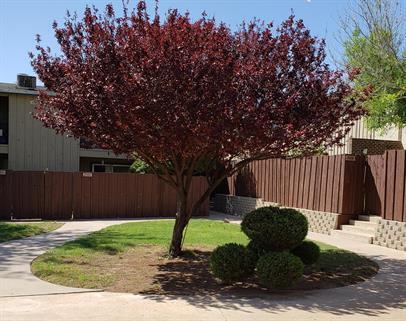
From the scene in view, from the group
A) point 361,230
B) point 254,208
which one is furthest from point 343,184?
point 254,208

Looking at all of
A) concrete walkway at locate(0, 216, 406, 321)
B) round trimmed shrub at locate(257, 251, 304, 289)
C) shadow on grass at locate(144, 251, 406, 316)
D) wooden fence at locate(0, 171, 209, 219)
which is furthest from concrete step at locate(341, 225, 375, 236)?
wooden fence at locate(0, 171, 209, 219)

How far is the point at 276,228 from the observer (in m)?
7.84

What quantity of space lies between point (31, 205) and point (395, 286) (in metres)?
14.2

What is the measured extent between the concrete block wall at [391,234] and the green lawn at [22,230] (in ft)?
29.9

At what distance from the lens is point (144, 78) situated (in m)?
7.49

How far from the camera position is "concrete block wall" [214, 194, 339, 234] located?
1485cm

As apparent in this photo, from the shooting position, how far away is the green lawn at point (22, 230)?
1323 cm

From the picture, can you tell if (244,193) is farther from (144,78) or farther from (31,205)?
(144,78)

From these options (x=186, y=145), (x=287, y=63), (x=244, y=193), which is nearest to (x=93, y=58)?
(x=186, y=145)

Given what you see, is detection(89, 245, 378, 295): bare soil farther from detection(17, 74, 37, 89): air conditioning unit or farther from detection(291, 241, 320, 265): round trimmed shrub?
detection(17, 74, 37, 89): air conditioning unit

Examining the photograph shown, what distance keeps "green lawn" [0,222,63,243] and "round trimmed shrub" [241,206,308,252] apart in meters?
7.28

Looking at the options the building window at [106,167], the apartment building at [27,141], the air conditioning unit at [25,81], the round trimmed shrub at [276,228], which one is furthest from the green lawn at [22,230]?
the building window at [106,167]

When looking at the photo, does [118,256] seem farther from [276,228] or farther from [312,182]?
[312,182]

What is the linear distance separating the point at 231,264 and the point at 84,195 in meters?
12.8
